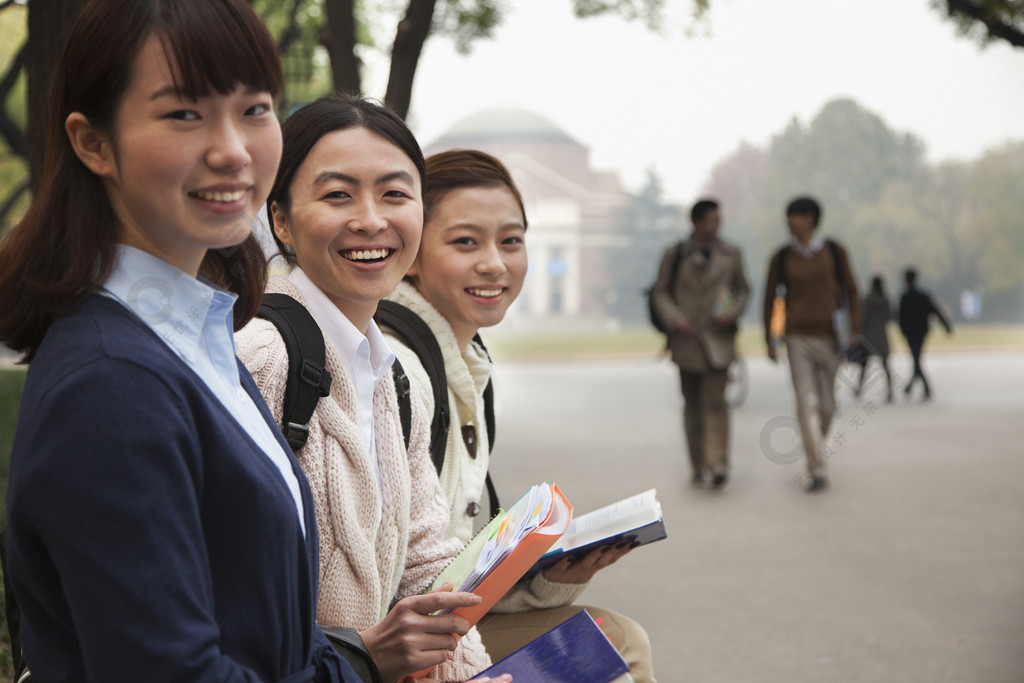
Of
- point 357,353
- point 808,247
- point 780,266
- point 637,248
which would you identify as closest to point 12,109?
point 780,266

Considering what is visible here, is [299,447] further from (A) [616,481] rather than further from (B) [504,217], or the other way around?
(A) [616,481]

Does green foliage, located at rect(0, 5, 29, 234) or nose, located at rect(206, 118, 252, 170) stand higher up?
green foliage, located at rect(0, 5, 29, 234)

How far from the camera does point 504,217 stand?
260 cm

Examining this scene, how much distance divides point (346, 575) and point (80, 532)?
29.5 inches

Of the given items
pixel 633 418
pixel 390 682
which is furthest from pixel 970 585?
pixel 633 418

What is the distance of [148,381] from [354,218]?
893mm

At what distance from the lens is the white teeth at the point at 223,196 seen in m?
1.25

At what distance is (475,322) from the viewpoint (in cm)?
257

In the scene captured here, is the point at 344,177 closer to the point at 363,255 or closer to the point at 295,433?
the point at 363,255

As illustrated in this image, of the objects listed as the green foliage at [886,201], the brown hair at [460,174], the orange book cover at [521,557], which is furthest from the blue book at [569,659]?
the green foliage at [886,201]

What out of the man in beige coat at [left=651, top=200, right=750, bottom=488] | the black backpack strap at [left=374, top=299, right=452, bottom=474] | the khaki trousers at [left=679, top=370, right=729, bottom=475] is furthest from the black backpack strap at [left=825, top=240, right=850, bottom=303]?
the black backpack strap at [left=374, top=299, right=452, bottom=474]

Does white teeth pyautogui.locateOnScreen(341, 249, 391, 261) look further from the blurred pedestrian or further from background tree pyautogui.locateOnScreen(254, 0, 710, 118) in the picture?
the blurred pedestrian

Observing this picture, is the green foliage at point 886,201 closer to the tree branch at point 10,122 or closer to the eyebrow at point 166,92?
the tree branch at point 10,122

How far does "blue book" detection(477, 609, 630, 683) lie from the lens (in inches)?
67.3
